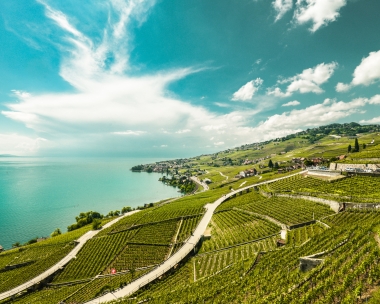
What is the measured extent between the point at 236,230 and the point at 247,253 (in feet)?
42.5

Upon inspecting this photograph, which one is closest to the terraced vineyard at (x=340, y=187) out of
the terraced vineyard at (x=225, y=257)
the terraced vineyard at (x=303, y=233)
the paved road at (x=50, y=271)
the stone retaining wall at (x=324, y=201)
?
the stone retaining wall at (x=324, y=201)

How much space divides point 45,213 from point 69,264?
98.7 meters

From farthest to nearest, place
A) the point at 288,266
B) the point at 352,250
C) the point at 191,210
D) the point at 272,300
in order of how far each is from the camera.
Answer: the point at 191,210 < the point at 288,266 < the point at 352,250 < the point at 272,300

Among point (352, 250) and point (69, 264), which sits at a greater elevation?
point (352, 250)

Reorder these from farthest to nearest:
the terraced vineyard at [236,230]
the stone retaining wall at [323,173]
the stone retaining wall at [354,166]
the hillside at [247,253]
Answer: the stone retaining wall at [323,173] < the stone retaining wall at [354,166] < the terraced vineyard at [236,230] < the hillside at [247,253]

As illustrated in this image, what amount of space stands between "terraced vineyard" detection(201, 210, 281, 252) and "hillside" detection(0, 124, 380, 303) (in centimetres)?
25

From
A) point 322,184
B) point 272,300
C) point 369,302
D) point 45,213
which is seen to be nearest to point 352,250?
point 369,302

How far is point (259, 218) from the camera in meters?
58.8

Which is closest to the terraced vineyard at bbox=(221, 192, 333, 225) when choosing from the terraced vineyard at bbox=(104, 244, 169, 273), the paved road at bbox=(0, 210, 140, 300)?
the terraced vineyard at bbox=(104, 244, 169, 273)

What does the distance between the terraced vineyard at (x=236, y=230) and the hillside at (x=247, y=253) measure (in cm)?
25

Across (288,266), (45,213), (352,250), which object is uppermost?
(352,250)

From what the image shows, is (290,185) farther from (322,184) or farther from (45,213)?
(45,213)

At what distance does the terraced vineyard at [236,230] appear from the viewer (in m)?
49.5

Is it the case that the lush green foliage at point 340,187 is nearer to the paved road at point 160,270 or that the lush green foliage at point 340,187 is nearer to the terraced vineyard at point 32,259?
the paved road at point 160,270
